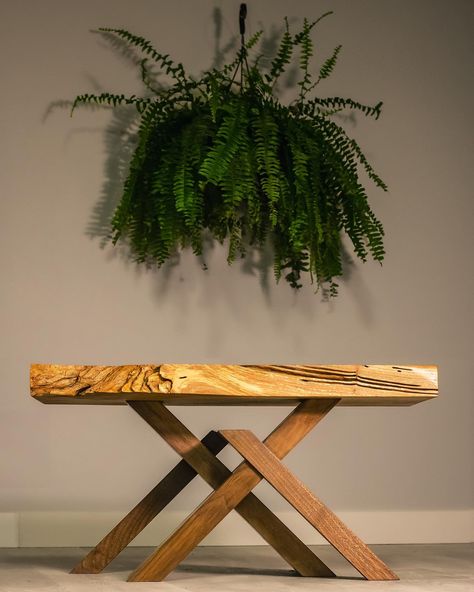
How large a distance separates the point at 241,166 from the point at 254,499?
102cm

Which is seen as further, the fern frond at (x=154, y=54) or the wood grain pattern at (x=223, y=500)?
the fern frond at (x=154, y=54)

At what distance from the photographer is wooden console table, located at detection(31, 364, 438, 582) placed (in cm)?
178

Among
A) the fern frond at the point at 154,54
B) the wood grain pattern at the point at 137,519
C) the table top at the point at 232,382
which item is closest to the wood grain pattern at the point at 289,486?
the table top at the point at 232,382

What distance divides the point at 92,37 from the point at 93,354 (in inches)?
41.4

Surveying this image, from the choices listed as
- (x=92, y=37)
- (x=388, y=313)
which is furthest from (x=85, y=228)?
(x=388, y=313)

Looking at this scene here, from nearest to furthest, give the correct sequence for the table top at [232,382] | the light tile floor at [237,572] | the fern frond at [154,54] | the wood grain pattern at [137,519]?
the table top at [232,382] < the light tile floor at [237,572] < the wood grain pattern at [137,519] < the fern frond at [154,54]

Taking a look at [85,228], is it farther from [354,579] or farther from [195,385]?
[354,579]

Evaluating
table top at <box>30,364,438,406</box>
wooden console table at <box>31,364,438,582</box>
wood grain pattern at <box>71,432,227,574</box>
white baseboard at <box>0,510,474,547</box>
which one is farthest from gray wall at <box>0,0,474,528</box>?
table top at <box>30,364,438,406</box>

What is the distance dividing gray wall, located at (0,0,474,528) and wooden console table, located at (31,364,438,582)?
0.76 m

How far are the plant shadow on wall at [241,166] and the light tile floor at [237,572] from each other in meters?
0.87

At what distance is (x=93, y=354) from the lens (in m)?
2.81

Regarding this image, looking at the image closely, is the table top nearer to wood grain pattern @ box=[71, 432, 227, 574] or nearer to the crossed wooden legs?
the crossed wooden legs

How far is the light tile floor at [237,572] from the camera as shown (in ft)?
6.15

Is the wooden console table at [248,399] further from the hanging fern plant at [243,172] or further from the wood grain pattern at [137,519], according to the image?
the hanging fern plant at [243,172]
